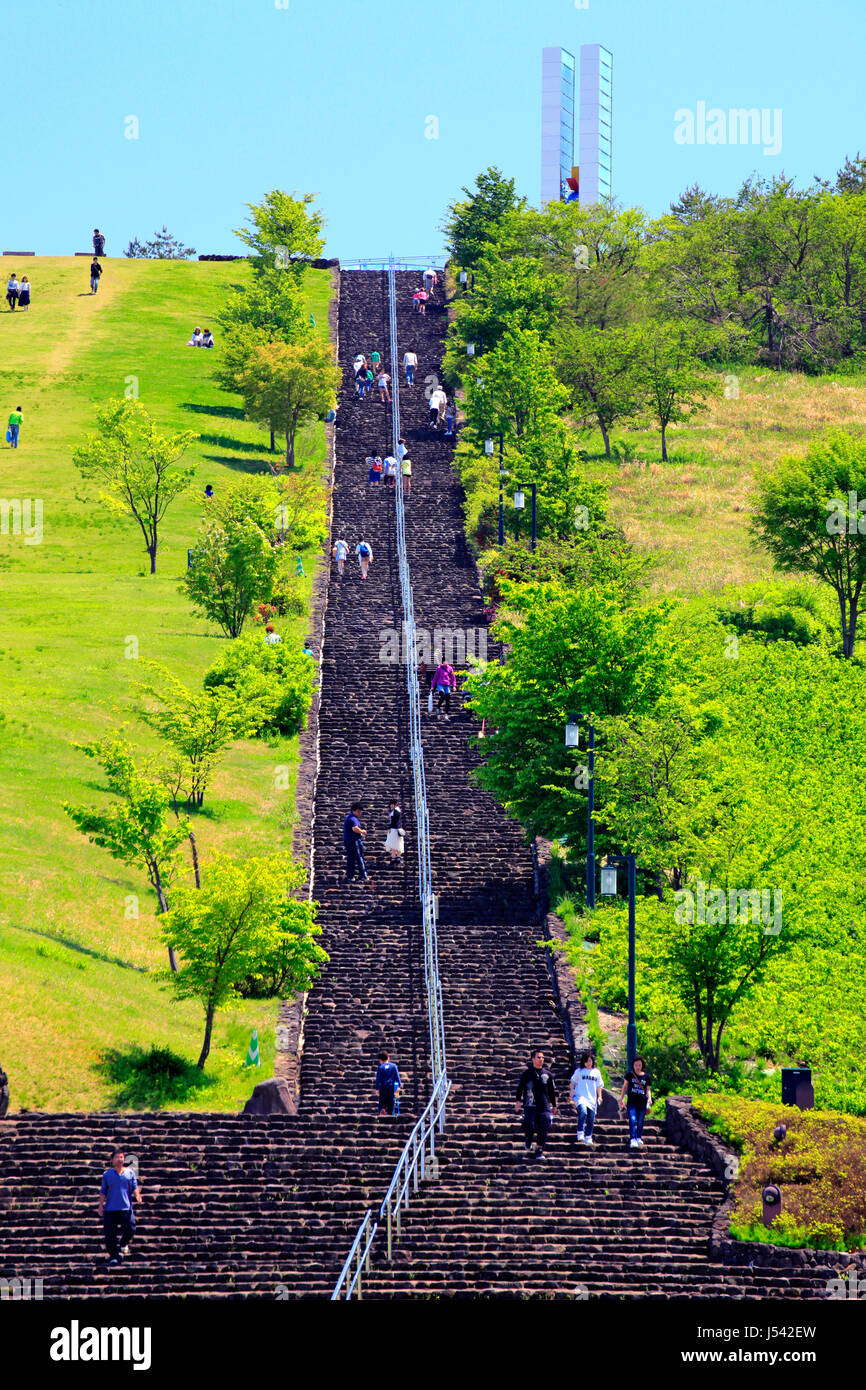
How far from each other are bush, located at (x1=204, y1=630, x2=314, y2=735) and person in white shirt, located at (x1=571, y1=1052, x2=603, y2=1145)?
18300 mm

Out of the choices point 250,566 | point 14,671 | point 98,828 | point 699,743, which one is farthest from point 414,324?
point 98,828

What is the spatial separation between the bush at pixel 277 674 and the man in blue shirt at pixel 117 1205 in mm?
21478

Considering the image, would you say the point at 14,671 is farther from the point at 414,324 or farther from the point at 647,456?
the point at 414,324

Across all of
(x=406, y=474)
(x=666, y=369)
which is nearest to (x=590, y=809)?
(x=406, y=474)

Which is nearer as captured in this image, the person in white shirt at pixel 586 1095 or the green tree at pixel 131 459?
the person in white shirt at pixel 586 1095

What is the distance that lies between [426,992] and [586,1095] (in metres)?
7.54

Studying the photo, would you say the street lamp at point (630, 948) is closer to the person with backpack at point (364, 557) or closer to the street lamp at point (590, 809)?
the street lamp at point (590, 809)

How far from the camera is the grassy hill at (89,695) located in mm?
30562

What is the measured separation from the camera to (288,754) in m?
43.9

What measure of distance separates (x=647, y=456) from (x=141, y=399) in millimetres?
20544

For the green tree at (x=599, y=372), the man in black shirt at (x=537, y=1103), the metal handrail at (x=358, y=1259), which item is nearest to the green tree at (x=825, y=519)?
the green tree at (x=599, y=372)

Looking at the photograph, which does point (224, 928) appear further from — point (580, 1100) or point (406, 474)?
point (406, 474)

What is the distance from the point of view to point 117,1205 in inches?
893

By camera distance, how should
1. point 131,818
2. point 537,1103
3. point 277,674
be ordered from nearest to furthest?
1. point 537,1103
2. point 131,818
3. point 277,674
